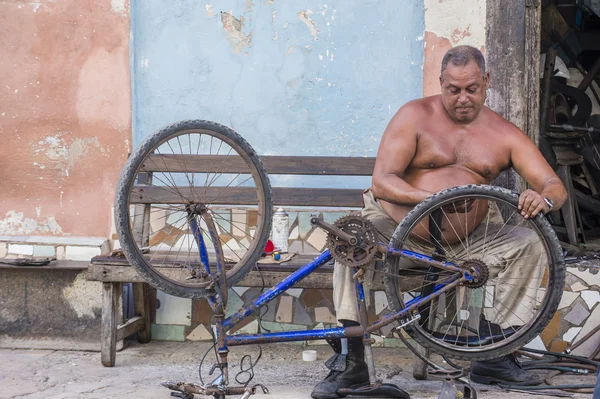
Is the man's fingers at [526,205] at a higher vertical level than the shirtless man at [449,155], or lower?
lower

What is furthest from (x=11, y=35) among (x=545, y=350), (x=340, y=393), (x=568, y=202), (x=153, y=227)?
(x=568, y=202)

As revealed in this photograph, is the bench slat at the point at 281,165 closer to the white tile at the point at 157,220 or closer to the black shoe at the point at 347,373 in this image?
the white tile at the point at 157,220

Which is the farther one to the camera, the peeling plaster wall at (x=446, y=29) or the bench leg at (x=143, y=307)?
the bench leg at (x=143, y=307)

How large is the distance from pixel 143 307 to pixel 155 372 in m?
0.71

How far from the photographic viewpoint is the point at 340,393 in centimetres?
379

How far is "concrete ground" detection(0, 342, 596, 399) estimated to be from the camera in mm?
3918

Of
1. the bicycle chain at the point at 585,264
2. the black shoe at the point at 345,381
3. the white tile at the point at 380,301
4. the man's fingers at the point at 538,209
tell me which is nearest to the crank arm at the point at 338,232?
the black shoe at the point at 345,381

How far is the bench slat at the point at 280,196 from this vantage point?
4.74 metres

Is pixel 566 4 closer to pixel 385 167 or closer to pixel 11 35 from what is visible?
pixel 385 167

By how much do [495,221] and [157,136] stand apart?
1.85 meters

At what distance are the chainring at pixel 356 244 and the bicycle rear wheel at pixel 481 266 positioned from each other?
0.32ft

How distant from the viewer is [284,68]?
16.2 ft

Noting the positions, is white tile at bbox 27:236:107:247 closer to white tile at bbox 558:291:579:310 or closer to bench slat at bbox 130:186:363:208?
bench slat at bbox 130:186:363:208

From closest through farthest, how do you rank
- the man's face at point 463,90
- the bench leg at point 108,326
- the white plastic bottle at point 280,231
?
the man's face at point 463,90, the bench leg at point 108,326, the white plastic bottle at point 280,231
